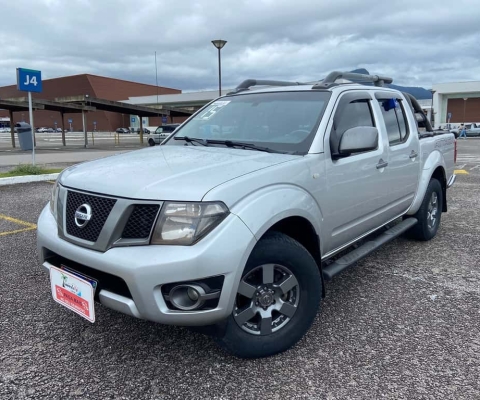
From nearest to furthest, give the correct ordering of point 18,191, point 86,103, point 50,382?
point 50,382
point 18,191
point 86,103

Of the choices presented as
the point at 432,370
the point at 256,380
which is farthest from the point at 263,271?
the point at 432,370

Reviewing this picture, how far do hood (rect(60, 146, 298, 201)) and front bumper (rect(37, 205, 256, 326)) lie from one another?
10.3 inches

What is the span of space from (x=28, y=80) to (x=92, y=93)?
235 feet

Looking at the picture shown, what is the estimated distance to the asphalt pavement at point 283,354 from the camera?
7.61 ft

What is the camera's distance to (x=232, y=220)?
2.22 m

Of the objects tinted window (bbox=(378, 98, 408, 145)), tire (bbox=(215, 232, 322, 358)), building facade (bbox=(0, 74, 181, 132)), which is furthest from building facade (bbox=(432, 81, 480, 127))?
tire (bbox=(215, 232, 322, 358))

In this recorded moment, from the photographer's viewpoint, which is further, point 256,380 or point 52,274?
point 52,274

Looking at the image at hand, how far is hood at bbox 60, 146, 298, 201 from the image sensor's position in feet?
7.40

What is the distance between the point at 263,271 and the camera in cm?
246

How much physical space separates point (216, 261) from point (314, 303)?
881mm

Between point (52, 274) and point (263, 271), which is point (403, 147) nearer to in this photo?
point (263, 271)

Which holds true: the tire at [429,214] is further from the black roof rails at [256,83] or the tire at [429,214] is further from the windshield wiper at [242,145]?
the windshield wiper at [242,145]

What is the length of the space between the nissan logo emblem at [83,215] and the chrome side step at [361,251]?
5.32 feet

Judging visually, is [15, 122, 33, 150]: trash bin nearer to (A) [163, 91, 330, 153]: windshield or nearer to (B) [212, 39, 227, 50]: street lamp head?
(B) [212, 39, 227, 50]: street lamp head
